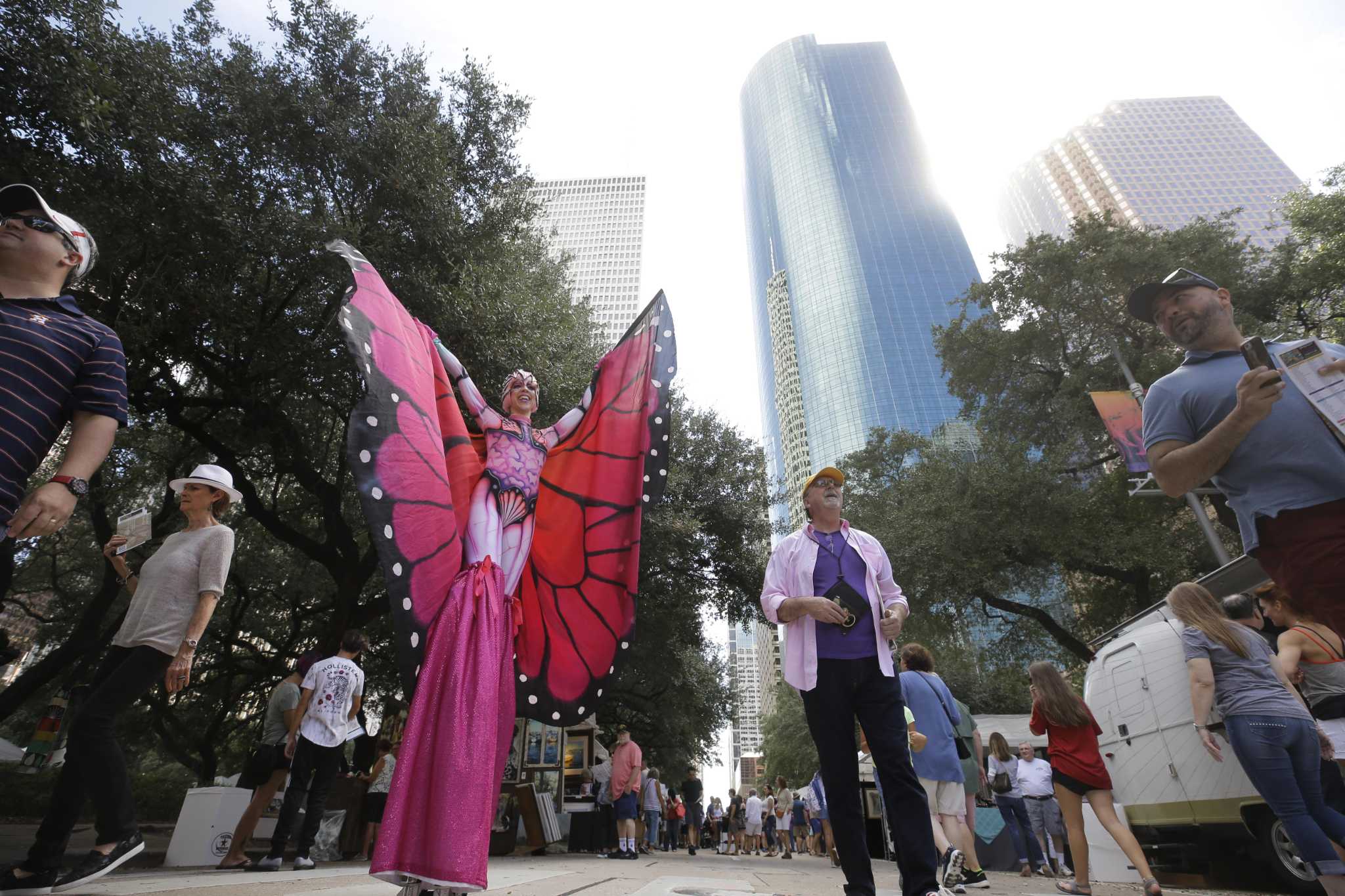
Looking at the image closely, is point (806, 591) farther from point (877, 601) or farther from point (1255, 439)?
point (1255, 439)

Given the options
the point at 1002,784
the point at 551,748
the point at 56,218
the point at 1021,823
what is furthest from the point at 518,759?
the point at 56,218

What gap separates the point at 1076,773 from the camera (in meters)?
4.61

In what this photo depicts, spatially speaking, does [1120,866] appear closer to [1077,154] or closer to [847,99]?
[1077,154]

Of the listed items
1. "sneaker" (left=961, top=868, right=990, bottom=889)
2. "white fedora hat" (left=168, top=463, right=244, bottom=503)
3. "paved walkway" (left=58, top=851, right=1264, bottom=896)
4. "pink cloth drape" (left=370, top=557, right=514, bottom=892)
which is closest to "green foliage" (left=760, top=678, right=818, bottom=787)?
"sneaker" (left=961, top=868, right=990, bottom=889)

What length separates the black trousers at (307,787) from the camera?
5.18 m

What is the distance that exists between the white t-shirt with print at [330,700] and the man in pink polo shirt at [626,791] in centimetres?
477

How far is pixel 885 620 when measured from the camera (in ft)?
9.41

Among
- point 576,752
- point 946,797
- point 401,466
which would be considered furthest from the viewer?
point 576,752

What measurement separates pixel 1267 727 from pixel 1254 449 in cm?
238

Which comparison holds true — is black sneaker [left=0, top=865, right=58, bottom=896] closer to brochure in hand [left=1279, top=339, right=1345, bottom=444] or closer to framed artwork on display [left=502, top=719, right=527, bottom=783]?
brochure in hand [left=1279, top=339, right=1345, bottom=444]

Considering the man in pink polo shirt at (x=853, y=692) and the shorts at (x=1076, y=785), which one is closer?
the man in pink polo shirt at (x=853, y=692)

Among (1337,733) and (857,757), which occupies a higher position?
(1337,733)

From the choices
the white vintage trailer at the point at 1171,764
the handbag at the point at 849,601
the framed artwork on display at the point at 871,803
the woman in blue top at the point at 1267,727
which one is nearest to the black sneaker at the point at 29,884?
the handbag at the point at 849,601

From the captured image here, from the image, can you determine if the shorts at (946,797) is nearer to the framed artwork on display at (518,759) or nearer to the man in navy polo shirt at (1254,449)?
the man in navy polo shirt at (1254,449)
